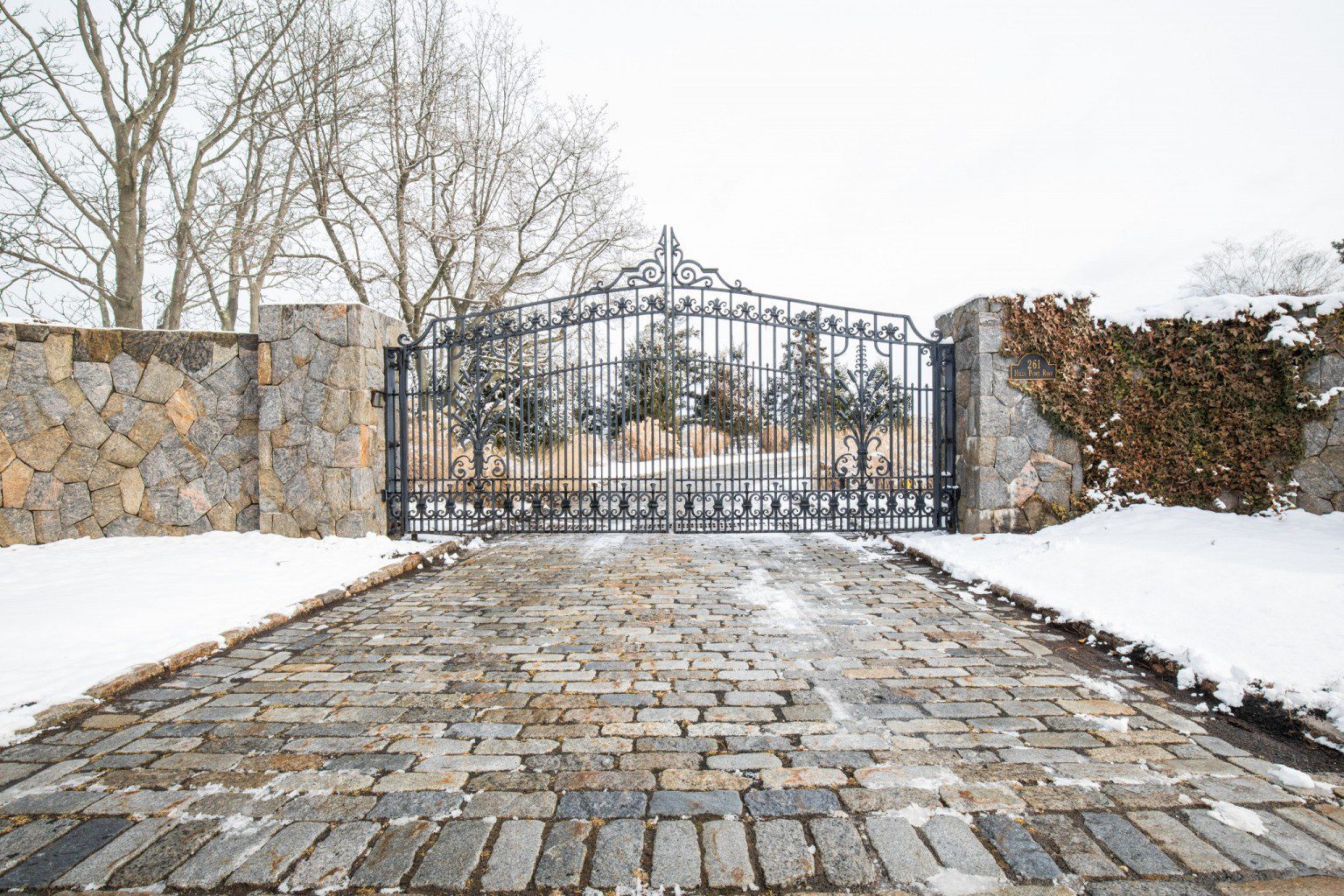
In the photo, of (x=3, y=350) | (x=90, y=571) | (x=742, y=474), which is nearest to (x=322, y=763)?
(x=90, y=571)

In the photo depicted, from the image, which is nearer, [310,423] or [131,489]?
[131,489]

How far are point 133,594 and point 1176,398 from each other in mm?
9200

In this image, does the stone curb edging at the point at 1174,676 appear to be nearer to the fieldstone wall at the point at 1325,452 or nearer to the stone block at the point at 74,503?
the fieldstone wall at the point at 1325,452

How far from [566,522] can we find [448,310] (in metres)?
9.86

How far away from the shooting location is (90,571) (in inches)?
213

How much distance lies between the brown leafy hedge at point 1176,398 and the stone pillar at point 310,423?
7.10m

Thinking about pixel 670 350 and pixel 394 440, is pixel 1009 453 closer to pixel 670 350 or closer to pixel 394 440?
pixel 670 350

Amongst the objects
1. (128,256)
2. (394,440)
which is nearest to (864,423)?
(394,440)

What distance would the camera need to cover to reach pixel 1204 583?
14.3 feet

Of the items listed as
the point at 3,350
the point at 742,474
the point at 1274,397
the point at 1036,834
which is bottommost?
the point at 1036,834

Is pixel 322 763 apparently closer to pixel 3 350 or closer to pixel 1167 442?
pixel 3 350

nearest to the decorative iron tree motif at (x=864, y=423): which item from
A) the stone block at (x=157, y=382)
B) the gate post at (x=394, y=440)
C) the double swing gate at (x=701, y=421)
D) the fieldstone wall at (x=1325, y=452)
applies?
the double swing gate at (x=701, y=421)

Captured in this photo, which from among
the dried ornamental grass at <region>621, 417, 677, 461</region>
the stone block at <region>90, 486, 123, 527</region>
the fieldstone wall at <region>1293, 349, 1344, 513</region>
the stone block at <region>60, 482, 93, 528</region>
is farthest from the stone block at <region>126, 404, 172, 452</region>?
the fieldstone wall at <region>1293, 349, 1344, 513</region>

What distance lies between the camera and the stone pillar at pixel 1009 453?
23.9 feet
